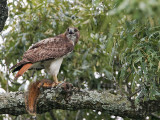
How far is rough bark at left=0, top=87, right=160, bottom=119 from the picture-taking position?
3.50 m

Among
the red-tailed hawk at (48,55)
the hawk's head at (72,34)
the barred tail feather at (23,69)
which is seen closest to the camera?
the barred tail feather at (23,69)

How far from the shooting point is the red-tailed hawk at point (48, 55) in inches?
176

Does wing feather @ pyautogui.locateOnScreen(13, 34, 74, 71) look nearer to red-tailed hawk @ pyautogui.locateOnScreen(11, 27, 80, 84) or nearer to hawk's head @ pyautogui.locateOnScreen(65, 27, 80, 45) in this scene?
red-tailed hawk @ pyautogui.locateOnScreen(11, 27, 80, 84)

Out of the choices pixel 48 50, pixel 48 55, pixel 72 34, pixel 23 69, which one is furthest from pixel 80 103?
pixel 72 34

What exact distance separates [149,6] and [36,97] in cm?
238

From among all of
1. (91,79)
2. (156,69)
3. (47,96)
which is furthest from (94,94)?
(91,79)

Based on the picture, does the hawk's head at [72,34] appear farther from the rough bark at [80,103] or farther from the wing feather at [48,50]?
the rough bark at [80,103]

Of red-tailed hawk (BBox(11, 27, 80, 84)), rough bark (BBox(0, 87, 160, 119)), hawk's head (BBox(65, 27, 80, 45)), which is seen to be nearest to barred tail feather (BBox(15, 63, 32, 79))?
red-tailed hawk (BBox(11, 27, 80, 84))

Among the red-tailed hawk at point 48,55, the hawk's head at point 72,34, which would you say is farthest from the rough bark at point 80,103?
the hawk's head at point 72,34

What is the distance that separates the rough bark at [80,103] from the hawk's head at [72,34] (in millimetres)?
1916

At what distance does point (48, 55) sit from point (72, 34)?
80 cm

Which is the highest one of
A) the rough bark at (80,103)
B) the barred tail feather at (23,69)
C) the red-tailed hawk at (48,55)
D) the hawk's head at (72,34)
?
the hawk's head at (72,34)

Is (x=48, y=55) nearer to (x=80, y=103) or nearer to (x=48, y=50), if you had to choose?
(x=48, y=50)

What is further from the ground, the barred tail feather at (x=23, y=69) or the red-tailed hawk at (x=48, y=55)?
the red-tailed hawk at (x=48, y=55)
